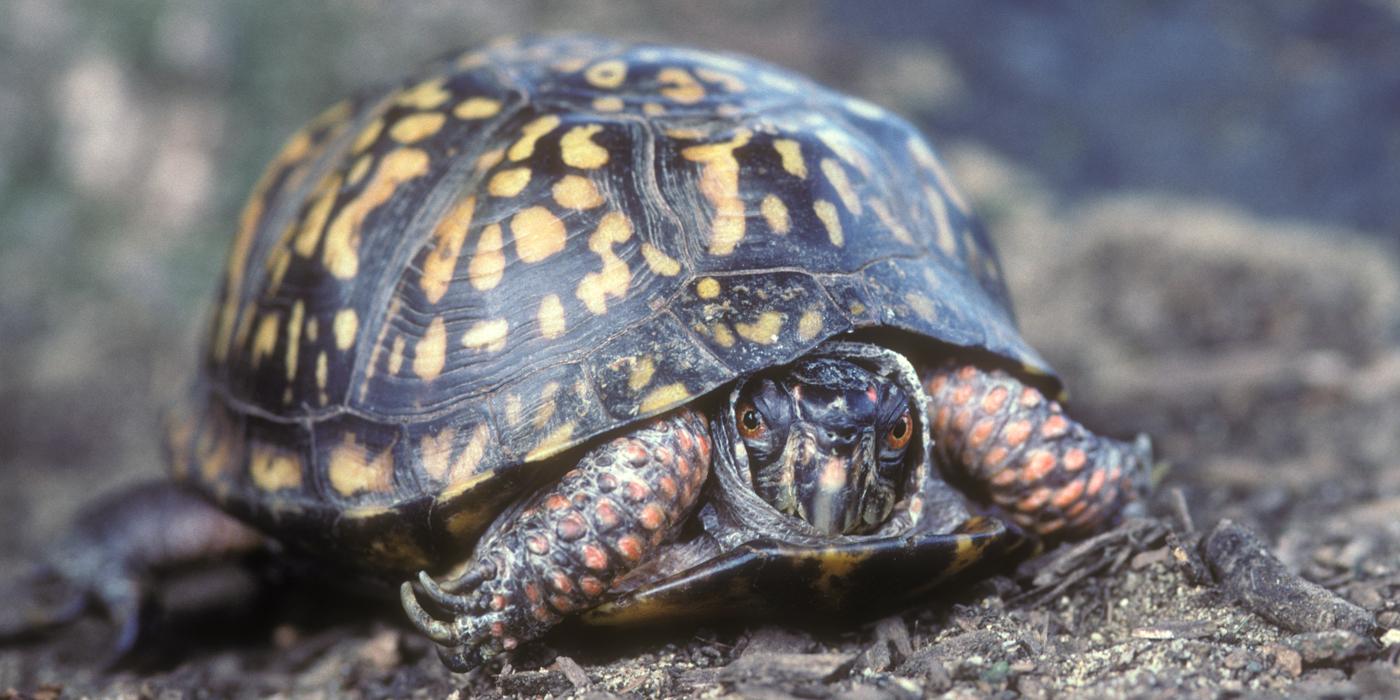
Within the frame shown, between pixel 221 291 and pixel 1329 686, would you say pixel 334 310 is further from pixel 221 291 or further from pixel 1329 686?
pixel 1329 686

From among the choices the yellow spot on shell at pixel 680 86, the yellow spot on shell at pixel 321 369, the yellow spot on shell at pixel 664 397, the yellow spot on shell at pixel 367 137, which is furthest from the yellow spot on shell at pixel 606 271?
the yellow spot on shell at pixel 367 137

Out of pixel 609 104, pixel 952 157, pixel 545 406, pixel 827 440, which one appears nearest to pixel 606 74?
pixel 609 104

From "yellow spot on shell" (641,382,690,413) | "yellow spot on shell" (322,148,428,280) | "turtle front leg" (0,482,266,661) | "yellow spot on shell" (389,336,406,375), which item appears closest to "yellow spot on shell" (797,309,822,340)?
"yellow spot on shell" (641,382,690,413)

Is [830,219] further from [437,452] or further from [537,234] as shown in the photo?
[437,452]

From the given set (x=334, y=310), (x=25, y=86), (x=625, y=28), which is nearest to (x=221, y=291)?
(x=334, y=310)

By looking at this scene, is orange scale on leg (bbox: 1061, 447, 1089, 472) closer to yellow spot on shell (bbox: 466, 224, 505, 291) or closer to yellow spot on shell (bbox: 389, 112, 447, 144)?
yellow spot on shell (bbox: 466, 224, 505, 291)
